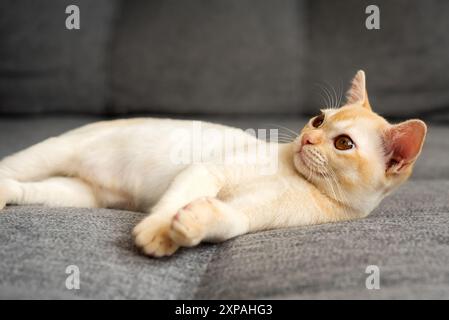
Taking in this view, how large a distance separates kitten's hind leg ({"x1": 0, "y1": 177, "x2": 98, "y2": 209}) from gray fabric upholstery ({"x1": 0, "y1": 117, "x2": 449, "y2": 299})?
0.12 meters

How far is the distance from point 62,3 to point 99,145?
125 cm

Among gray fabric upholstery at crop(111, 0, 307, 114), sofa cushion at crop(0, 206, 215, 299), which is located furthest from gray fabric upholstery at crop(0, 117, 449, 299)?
gray fabric upholstery at crop(111, 0, 307, 114)

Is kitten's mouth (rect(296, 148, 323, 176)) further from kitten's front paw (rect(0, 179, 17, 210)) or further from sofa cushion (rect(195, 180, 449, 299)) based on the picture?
kitten's front paw (rect(0, 179, 17, 210))

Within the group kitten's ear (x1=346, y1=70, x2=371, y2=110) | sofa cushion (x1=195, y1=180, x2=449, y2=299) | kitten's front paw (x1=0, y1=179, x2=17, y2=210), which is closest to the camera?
sofa cushion (x1=195, y1=180, x2=449, y2=299)

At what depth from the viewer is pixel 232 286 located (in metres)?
0.86

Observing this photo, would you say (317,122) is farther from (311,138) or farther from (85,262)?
(85,262)

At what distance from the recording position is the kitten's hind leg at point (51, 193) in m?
1.28

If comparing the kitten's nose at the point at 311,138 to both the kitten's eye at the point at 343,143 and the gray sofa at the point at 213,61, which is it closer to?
the kitten's eye at the point at 343,143

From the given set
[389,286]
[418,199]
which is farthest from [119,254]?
[418,199]

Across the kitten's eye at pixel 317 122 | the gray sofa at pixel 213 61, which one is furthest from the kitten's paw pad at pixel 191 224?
the gray sofa at pixel 213 61

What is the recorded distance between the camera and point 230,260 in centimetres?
97

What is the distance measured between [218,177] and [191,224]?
28cm

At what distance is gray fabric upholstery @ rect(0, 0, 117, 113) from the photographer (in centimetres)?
235
